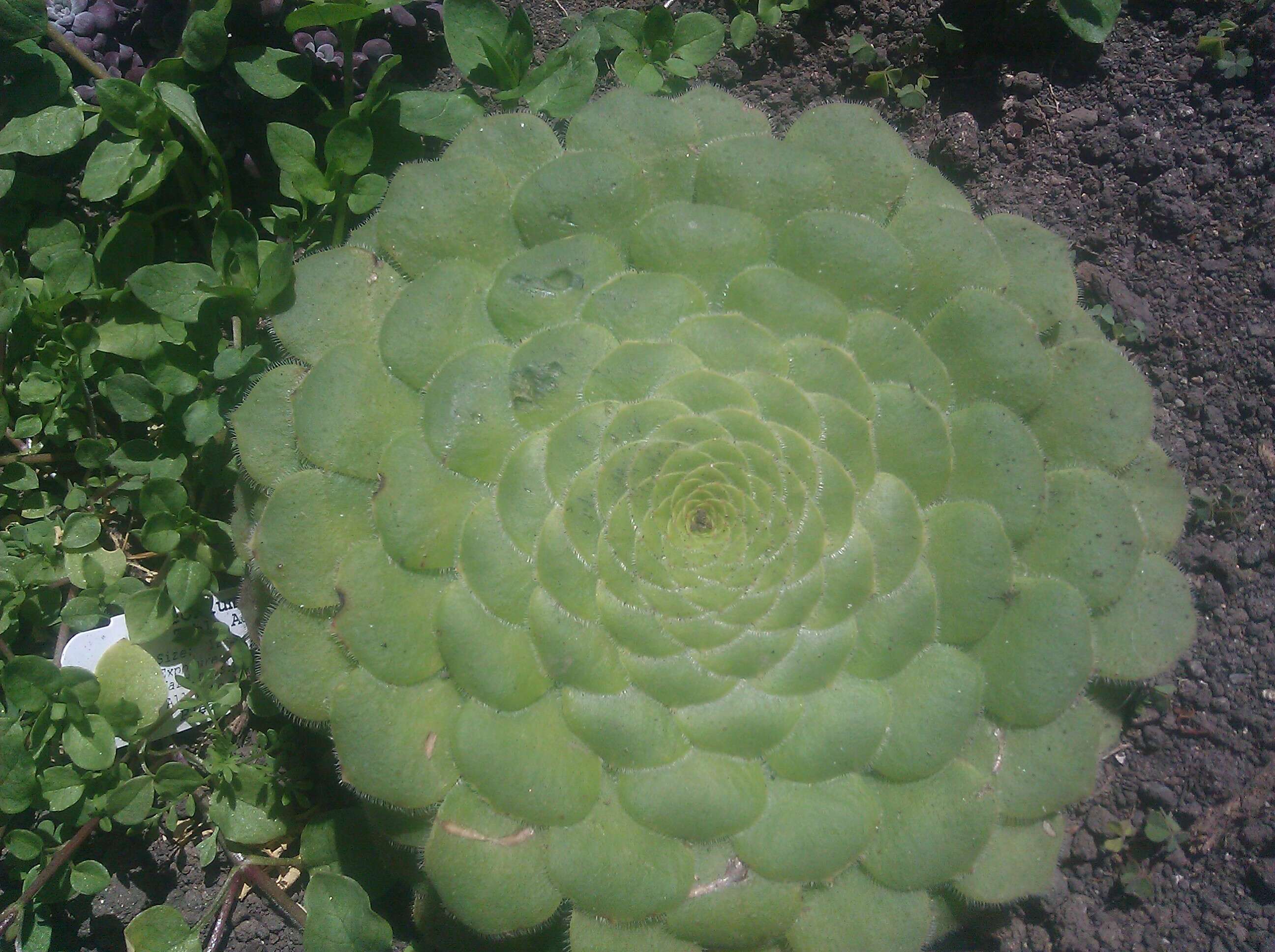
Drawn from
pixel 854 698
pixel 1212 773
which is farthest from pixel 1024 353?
pixel 1212 773

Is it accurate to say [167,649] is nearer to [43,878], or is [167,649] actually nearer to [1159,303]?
[43,878]

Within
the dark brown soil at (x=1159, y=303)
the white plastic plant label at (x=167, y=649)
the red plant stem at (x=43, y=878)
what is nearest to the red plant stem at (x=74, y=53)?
the dark brown soil at (x=1159, y=303)

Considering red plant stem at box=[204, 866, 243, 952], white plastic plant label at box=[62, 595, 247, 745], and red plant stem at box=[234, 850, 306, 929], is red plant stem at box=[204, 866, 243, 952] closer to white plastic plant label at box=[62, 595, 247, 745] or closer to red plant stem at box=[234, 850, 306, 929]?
red plant stem at box=[234, 850, 306, 929]

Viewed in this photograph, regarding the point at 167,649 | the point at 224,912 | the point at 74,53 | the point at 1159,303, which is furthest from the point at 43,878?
the point at 1159,303

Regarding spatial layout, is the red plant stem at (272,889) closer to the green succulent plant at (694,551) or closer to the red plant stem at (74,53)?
the green succulent plant at (694,551)

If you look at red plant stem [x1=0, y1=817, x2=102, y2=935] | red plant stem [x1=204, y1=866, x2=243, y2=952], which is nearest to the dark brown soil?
red plant stem [x1=204, y1=866, x2=243, y2=952]

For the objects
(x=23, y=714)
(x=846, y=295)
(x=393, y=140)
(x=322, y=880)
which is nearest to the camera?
(x=846, y=295)

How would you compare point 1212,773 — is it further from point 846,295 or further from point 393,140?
point 393,140
